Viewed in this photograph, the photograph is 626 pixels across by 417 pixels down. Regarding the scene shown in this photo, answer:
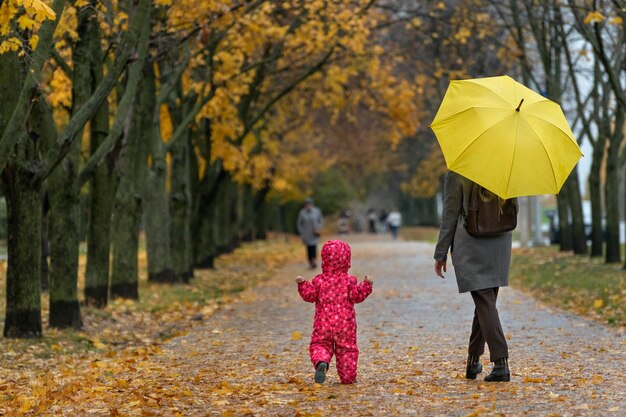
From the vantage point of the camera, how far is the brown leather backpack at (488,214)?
827cm

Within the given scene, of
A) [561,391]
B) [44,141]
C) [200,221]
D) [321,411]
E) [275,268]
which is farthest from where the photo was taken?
[275,268]

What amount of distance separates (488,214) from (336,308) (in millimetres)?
1381

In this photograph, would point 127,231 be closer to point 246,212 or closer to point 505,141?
point 505,141

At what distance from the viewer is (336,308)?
8.59m

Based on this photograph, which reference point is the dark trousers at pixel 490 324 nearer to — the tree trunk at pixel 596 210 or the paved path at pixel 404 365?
the paved path at pixel 404 365

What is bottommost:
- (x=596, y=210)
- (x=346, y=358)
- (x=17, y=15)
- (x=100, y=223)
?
(x=346, y=358)

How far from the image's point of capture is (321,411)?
23.8 ft

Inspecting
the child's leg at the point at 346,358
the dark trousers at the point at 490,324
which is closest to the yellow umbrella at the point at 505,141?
the dark trousers at the point at 490,324

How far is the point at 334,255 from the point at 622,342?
4100mm

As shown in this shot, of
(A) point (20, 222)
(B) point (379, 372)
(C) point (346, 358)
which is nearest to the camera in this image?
(C) point (346, 358)

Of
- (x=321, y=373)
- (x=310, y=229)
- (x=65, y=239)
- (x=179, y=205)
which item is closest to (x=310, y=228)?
(x=310, y=229)

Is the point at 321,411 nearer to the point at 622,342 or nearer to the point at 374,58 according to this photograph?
the point at 622,342

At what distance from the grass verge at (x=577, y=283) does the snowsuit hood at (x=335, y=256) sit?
550cm

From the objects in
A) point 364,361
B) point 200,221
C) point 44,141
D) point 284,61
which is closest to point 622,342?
point 364,361
